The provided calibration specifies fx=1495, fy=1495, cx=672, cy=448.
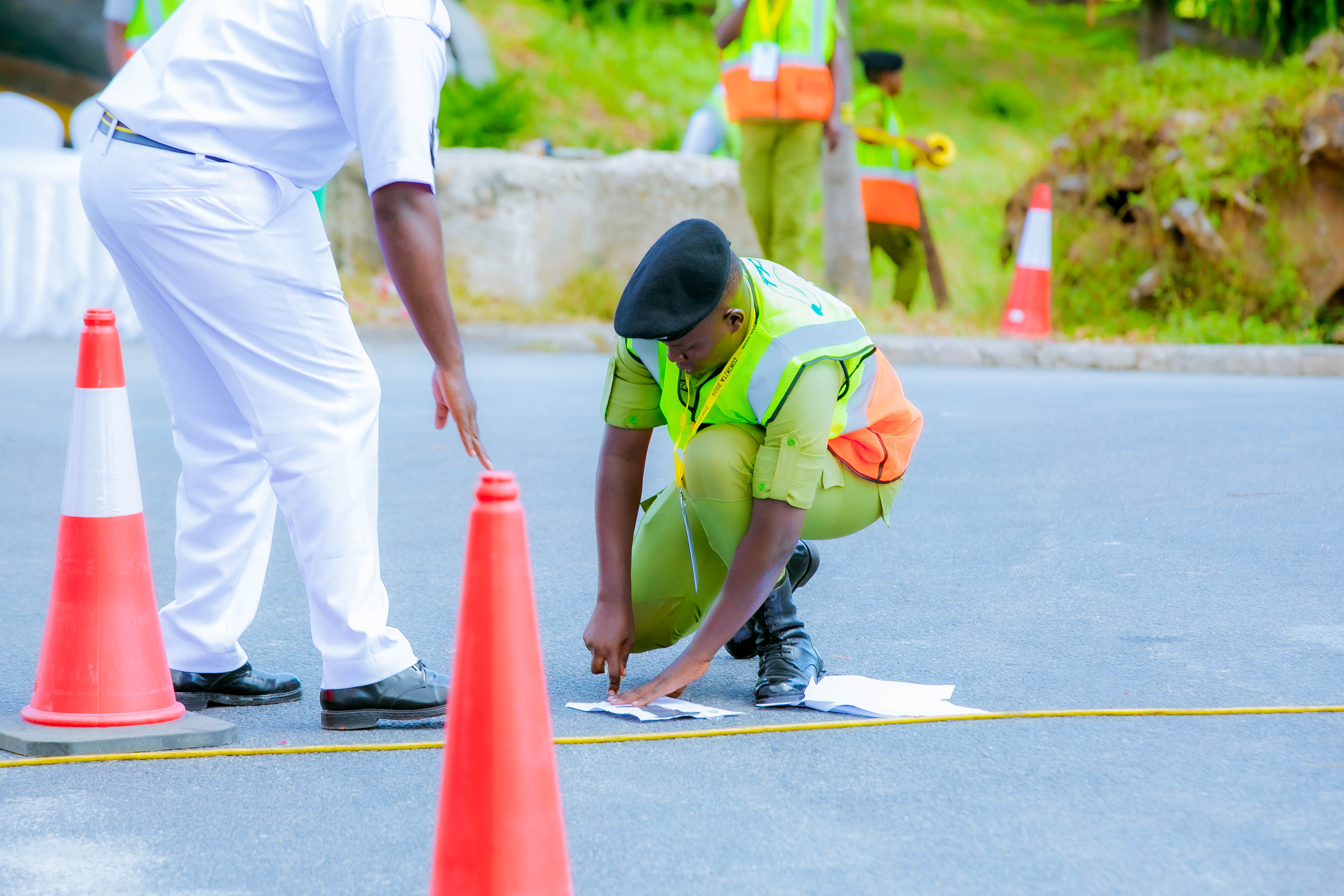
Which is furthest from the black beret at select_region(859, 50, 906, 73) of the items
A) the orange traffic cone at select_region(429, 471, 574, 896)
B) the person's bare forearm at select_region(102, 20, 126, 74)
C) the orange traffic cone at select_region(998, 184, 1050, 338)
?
the orange traffic cone at select_region(429, 471, 574, 896)

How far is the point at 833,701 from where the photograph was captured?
311 cm

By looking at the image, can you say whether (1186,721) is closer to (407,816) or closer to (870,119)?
(407,816)

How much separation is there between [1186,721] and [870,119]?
9.15 meters

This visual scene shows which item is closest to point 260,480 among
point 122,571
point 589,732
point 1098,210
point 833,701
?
point 122,571

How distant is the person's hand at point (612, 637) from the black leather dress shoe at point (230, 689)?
2.24 feet

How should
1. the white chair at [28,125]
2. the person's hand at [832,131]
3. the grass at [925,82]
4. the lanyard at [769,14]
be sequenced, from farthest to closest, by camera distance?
1. the grass at [925,82]
2. the white chair at [28,125]
3. the person's hand at [832,131]
4. the lanyard at [769,14]

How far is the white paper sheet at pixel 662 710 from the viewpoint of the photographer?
3029mm

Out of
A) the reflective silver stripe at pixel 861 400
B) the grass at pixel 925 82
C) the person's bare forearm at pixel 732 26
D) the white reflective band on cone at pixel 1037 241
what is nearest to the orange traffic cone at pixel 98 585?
the reflective silver stripe at pixel 861 400

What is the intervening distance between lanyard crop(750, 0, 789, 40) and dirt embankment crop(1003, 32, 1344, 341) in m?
2.77

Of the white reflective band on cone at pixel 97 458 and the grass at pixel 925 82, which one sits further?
the grass at pixel 925 82

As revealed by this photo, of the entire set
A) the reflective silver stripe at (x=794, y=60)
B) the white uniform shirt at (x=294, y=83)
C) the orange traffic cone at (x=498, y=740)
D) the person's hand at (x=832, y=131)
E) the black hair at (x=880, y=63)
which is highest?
the black hair at (x=880, y=63)

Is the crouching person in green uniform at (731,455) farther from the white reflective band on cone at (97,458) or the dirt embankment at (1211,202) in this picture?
the dirt embankment at (1211,202)

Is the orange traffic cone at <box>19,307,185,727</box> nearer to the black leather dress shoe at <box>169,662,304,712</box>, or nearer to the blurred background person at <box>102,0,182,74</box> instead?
the black leather dress shoe at <box>169,662,304,712</box>

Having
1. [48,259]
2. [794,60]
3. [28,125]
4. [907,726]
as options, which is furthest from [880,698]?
[28,125]
